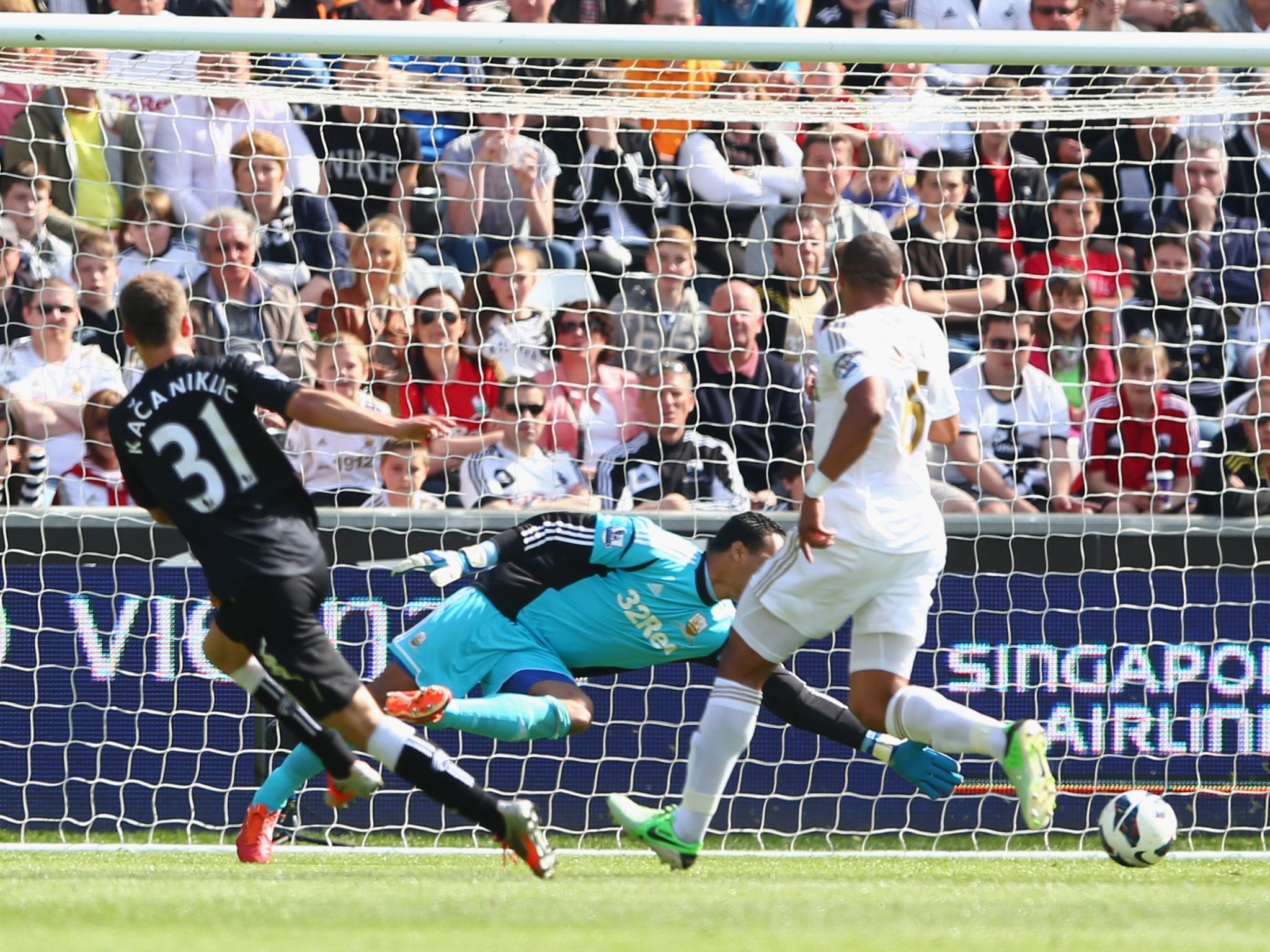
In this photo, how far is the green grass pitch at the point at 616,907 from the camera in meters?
3.47

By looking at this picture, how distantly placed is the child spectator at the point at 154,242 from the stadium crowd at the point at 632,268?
0.05 ft

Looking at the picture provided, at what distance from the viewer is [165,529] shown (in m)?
6.86

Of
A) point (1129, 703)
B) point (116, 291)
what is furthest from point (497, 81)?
point (1129, 703)

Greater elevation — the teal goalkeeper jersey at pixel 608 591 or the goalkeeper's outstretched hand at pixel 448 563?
the goalkeeper's outstretched hand at pixel 448 563

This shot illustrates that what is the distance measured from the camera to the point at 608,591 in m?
5.96

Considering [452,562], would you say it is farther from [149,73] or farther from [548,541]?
[149,73]

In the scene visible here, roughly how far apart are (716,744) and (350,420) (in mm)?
1570

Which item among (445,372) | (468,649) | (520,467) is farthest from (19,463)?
(468,649)

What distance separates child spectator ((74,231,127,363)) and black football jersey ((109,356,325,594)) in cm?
321

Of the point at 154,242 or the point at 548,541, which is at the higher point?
the point at 154,242

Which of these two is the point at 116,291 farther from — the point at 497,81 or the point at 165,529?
the point at 497,81

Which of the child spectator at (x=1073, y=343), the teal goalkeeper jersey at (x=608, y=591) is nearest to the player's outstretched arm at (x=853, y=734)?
the teal goalkeeper jersey at (x=608, y=591)

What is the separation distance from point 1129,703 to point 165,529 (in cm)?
414

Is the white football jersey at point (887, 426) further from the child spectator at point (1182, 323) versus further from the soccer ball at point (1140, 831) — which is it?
the child spectator at point (1182, 323)
